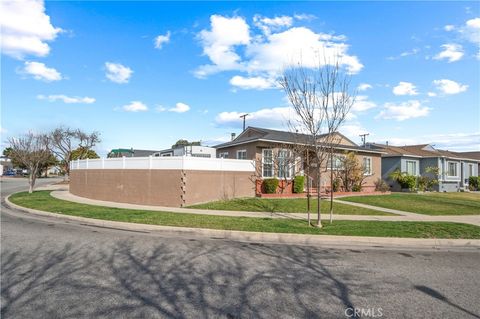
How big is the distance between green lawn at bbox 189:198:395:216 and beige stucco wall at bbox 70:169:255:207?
0.76m

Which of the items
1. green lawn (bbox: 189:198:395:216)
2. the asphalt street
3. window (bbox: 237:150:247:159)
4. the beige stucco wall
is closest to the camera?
the asphalt street

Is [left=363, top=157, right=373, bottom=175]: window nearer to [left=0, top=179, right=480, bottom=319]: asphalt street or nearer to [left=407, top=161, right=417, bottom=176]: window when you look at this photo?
[left=407, top=161, right=417, bottom=176]: window

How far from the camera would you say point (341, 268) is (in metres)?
6.38

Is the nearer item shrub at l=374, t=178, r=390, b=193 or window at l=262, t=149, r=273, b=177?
window at l=262, t=149, r=273, b=177

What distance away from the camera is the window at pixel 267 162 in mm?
20625

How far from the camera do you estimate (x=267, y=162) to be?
2075cm

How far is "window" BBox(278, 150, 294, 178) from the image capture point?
20475 mm

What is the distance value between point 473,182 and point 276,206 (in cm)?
2881

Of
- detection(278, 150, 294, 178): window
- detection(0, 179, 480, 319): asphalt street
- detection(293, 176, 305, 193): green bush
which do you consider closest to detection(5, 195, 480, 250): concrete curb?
detection(0, 179, 480, 319): asphalt street

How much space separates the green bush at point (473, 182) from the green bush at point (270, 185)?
84.2 feet

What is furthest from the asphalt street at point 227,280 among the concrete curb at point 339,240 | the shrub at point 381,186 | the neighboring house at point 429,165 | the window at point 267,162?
the neighboring house at point 429,165

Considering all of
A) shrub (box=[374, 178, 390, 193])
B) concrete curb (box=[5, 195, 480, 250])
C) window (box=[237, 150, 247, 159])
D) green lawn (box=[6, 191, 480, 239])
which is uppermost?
window (box=[237, 150, 247, 159])

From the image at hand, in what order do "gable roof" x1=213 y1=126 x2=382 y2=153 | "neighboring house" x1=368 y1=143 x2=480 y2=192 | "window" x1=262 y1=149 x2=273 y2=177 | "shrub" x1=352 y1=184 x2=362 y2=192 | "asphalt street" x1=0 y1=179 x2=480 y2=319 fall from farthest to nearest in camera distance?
"neighboring house" x1=368 y1=143 x2=480 y2=192 < "shrub" x1=352 y1=184 x2=362 y2=192 < "window" x1=262 y1=149 x2=273 y2=177 < "gable roof" x1=213 y1=126 x2=382 y2=153 < "asphalt street" x1=0 y1=179 x2=480 y2=319

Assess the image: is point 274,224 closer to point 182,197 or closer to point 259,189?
point 182,197
